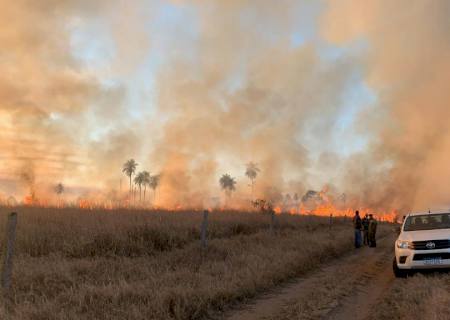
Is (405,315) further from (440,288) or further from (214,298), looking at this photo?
(214,298)

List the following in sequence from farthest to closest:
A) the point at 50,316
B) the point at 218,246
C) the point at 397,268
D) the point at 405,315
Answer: the point at 218,246 < the point at 397,268 < the point at 405,315 < the point at 50,316

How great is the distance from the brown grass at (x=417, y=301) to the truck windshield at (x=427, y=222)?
2.14 metres

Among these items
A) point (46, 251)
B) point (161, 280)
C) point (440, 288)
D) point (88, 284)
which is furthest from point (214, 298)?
point (46, 251)

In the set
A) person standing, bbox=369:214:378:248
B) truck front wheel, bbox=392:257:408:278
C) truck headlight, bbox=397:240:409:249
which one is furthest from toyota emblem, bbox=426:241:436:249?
person standing, bbox=369:214:378:248

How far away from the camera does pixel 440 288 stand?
8.91 m

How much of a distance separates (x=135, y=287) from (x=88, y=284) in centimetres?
120

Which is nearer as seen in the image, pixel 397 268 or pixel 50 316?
pixel 50 316

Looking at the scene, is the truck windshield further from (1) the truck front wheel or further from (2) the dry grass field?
(2) the dry grass field

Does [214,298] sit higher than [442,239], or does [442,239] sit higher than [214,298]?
[442,239]

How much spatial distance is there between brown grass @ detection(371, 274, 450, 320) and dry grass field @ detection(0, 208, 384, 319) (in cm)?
302

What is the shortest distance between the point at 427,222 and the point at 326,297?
5.69m

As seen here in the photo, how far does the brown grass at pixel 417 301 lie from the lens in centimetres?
709

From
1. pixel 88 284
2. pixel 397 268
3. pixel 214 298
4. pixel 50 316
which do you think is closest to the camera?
pixel 50 316

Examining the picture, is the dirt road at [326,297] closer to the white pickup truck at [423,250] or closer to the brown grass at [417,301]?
the brown grass at [417,301]
